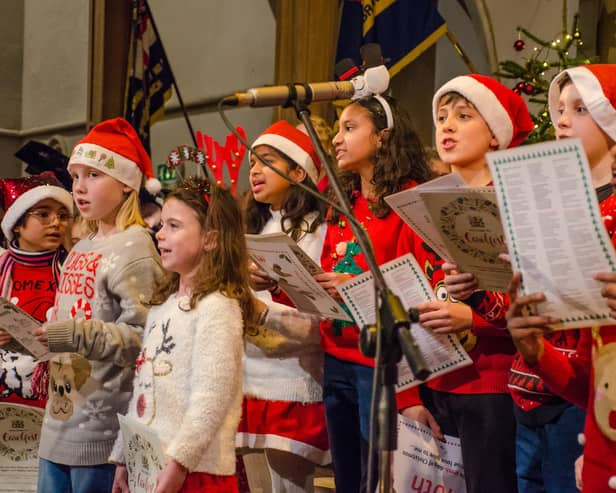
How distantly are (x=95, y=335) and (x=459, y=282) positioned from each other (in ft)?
3.80

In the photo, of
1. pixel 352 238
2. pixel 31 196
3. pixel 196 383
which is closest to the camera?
pixel 196 383

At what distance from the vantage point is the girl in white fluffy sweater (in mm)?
2213

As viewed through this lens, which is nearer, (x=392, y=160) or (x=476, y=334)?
(x=476, y=334)

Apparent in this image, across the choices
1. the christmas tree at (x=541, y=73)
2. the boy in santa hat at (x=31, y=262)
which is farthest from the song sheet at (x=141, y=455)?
the christmas tree at (x=541, y=73)

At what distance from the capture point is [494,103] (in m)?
2.40

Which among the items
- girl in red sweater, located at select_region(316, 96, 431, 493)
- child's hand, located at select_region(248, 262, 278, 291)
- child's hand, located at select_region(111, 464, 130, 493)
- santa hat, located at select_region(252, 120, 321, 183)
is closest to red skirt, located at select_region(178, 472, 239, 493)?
child's hand, located at select_region(111, 464, 130, 493)

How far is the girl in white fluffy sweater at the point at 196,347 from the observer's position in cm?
221

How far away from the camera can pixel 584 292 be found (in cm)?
150

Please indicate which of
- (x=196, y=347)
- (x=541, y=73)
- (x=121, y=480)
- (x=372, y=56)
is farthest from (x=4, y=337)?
(x=541, y=73)

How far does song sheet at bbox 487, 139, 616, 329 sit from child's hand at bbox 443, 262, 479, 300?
385 millimetres

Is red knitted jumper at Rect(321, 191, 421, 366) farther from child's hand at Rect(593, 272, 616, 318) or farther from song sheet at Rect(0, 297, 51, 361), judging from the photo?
child's hand at Rect(593, 272, 616, 318)

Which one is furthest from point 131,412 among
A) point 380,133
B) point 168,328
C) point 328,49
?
point 328,49

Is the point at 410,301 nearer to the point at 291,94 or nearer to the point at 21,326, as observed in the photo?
the point at 291,94

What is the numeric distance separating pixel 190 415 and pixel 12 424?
1.32 m
